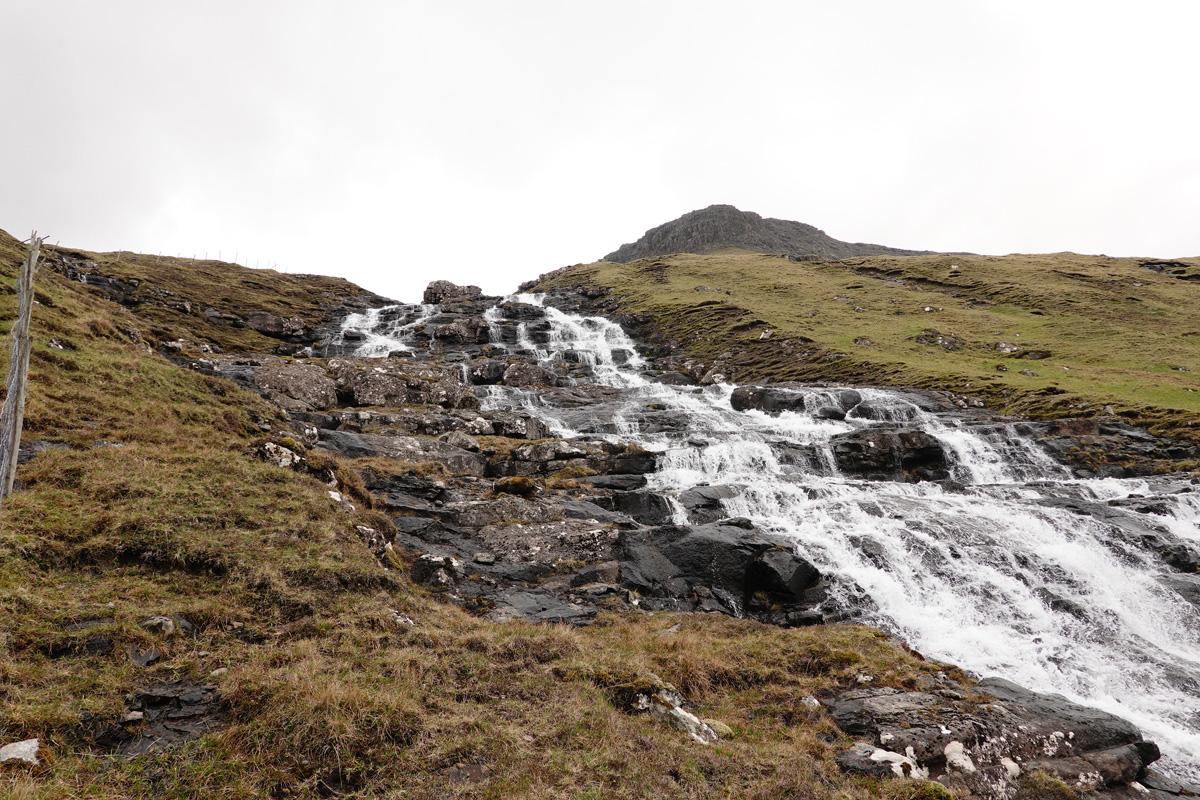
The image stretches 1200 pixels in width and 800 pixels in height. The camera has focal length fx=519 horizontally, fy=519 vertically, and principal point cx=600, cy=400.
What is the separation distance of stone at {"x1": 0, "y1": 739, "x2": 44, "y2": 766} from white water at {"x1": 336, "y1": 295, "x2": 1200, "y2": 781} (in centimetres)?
1778

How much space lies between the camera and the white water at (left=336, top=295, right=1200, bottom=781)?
13.3 m

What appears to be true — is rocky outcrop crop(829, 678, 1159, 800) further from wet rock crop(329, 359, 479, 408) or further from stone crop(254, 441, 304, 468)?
wet rock crop(329, 359, 479, 408)

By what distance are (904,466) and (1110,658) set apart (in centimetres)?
1649

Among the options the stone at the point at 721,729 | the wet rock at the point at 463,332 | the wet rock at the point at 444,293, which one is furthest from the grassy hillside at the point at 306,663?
the wet rock at the point at 444,293

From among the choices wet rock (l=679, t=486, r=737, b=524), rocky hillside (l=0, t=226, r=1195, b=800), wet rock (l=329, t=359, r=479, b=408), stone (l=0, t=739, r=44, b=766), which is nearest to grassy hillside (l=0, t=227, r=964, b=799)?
rocky hillside (l=0, t=226, r=1195, b=800)

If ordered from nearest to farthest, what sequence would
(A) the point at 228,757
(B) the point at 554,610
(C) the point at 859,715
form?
(A) the point at 228,757 → (C) the point at 859,715 → (B) the point at 554,610

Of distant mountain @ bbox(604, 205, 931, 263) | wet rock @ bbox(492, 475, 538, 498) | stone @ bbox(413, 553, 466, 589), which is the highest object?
distant mountain @ bbox(604, 205, 931, 263)

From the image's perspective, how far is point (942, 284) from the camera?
8894cm

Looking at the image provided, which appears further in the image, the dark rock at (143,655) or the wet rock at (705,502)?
the wet rock at (705,502)

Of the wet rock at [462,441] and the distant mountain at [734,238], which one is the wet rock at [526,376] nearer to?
the wet rock at [462,441]

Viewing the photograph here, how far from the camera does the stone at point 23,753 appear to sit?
5.50 meters

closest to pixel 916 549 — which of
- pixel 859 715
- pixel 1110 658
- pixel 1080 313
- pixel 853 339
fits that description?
pixel 1110 658

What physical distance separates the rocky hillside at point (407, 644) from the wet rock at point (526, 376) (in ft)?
85.1

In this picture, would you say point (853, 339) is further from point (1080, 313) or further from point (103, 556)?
point (103, 556)
